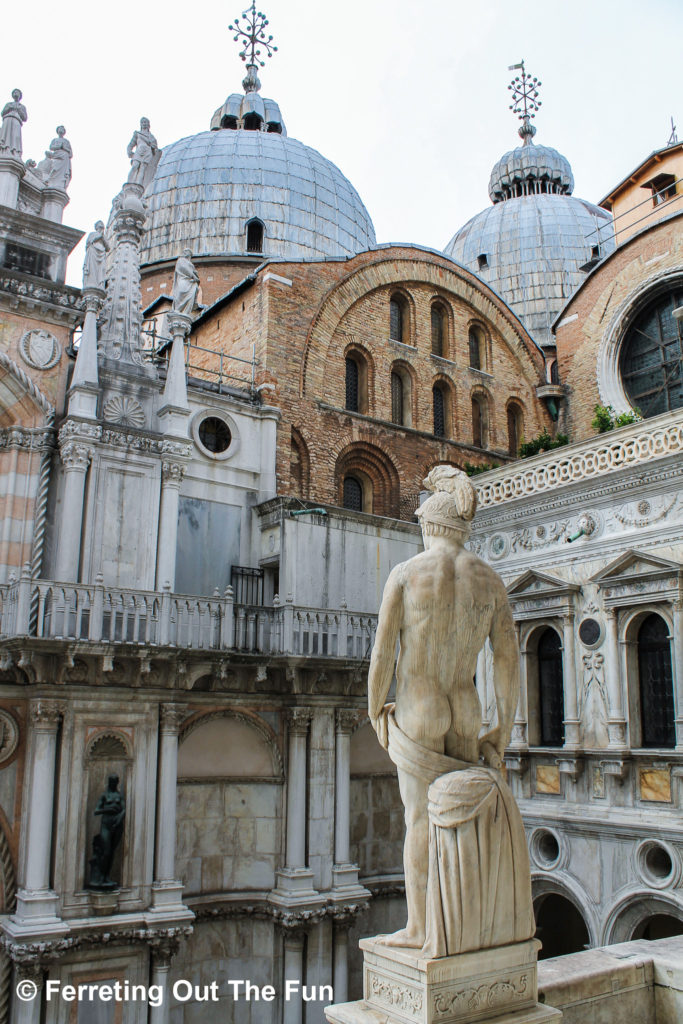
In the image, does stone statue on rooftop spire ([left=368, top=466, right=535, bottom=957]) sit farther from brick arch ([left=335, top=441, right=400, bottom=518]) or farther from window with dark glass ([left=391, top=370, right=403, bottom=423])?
window with dark glass ([left=391, top=370, right=403, bottom=423])

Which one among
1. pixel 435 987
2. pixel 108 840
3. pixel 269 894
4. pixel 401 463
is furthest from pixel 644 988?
pixel 401 463

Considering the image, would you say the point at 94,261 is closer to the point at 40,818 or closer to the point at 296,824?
Answer: the point at 40,818

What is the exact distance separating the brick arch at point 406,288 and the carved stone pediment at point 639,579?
842 cm

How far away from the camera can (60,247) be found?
16500mm

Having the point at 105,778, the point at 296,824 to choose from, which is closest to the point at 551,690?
the point at 296,824

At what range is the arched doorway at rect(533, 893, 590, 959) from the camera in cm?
1691

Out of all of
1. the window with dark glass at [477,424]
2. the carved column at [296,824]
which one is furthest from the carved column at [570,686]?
the window with dark glass at [477,424]

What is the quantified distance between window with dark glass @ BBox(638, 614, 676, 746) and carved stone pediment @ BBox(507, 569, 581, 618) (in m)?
1.39

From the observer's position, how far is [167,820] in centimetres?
1413

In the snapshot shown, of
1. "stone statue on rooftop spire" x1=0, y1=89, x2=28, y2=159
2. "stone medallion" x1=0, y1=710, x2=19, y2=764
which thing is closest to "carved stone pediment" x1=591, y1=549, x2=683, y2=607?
"stone medallion" x1=0, y1=710, x2=19, y2=764

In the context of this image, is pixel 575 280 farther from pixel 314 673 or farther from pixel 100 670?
pixel 100 670

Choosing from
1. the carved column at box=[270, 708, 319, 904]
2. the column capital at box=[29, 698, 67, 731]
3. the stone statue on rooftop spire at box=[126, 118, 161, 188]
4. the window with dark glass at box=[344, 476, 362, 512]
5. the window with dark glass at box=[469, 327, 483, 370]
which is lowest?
the carved column at box=[270, 708, 319, 904]

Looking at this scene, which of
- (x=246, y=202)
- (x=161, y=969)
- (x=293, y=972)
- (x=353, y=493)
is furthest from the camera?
(x=246, y=202)

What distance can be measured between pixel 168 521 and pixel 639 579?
7.96 m
